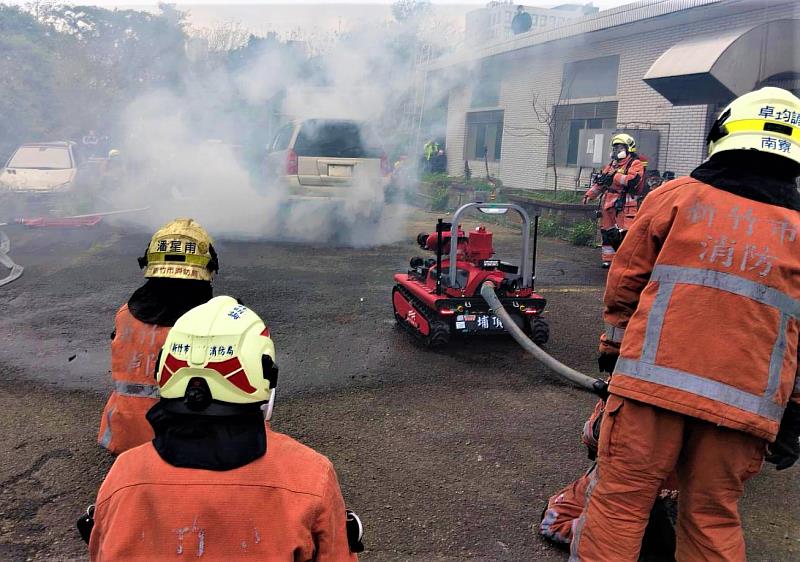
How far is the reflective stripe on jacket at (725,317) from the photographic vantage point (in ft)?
7.82

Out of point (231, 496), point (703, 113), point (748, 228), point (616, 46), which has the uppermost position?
point (616, 46)

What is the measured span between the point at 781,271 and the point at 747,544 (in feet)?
5.13

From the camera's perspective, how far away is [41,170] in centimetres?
1438

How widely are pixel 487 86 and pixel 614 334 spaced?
1838 cm

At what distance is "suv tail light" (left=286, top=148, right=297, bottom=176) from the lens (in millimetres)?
11680

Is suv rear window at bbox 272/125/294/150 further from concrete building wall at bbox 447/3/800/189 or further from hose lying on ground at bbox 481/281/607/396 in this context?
hose lying on ground at bbox 481/281/607/396

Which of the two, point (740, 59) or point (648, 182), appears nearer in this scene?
point (740, 59)

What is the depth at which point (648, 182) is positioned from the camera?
38.8 feet

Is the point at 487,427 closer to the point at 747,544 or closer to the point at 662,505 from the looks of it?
the point at 662,505

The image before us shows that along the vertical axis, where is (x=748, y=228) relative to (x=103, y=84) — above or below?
below

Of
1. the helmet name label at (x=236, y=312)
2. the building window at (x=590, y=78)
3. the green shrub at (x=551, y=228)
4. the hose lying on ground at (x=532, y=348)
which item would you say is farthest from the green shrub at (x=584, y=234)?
the helmet name label at (x=236, y=312)

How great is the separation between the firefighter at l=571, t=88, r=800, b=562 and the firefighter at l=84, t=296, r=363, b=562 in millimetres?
1323

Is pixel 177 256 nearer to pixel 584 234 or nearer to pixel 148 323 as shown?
pixel 148 323

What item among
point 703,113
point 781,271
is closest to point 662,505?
point 781,271
